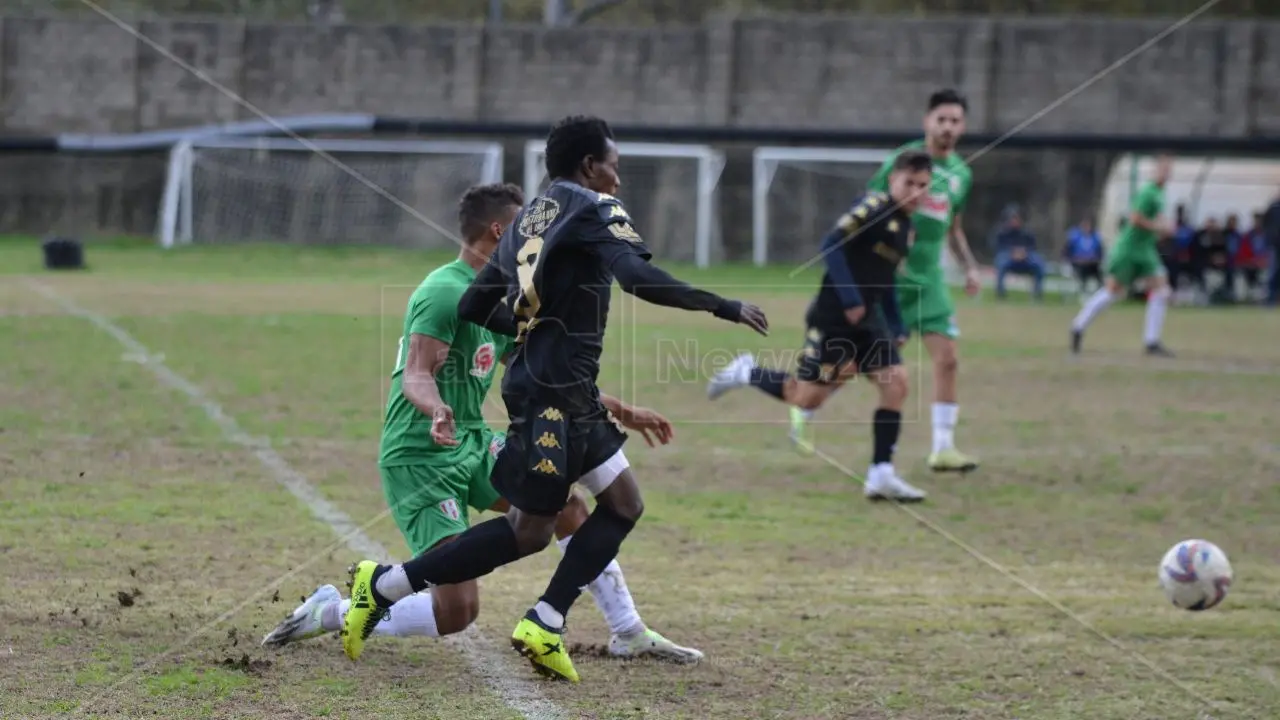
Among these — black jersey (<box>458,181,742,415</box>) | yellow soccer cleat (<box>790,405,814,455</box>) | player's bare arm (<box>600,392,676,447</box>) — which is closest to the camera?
black jersey (<box>458,181,742,415</box>)

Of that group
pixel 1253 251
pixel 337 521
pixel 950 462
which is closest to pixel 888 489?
pixel 950 462

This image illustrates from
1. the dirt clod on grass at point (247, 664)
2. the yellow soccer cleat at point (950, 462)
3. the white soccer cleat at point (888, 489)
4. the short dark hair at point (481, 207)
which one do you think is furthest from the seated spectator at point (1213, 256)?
the dirt clod on grass at point (247, 664)

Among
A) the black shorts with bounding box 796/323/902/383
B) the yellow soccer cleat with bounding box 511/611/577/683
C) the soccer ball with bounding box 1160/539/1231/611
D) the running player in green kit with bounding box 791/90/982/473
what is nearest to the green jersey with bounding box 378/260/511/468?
the yellow soccer cleat with bounding box 511/611/577/683

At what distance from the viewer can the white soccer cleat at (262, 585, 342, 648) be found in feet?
19.1

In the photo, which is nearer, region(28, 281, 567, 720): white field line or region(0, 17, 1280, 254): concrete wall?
region(28, 281, 567, 720): white field line

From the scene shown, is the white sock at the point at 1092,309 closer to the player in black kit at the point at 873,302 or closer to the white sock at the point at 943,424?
the white sock at the point at 943,424

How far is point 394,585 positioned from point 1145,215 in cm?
1471

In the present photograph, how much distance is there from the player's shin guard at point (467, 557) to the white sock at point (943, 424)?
18.5 ft

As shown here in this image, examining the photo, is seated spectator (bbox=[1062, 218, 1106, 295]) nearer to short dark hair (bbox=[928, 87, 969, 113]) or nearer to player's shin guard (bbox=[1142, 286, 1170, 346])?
player's shin guard (bbox=[1142, 286, 1170, 346])

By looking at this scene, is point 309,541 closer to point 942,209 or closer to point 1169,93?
point 942,209

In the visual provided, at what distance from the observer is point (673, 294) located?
517 cm

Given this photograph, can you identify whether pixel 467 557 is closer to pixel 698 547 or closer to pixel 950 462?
pixel 698 547

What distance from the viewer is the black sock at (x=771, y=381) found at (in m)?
10.6

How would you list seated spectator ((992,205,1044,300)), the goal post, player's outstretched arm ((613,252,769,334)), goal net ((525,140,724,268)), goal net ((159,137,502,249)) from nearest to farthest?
player's outstretched arm ((613,252,769,334))
seated spectator ((992,205,1044,300))
goal net ((159,137,502,249))
goal net ((525,140,724,268))
the goal post
